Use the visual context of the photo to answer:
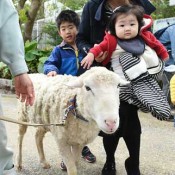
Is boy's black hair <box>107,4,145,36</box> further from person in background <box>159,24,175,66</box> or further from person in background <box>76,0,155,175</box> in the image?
person in background <box>159,24,175,66</box>

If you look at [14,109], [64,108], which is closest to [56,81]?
[64,108]

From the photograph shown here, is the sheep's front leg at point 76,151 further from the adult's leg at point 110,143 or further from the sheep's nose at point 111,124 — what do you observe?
the sheep's nose at point 111,124

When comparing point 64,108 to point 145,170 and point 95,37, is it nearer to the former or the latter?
point 95,37

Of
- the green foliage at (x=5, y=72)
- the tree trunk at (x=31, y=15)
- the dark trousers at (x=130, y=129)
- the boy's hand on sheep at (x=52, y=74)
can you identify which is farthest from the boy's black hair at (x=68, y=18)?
the tree trunk at (x=31, y=15)

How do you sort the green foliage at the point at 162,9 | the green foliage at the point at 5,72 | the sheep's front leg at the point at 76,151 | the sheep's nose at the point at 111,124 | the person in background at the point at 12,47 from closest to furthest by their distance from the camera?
the person in background at the point at 12,47
the sheep's nose at the point at 111,124
the sheep's front leg at the point at 76,151
the green foliage at the point at 5,72
the green foliage at the point at 162,9

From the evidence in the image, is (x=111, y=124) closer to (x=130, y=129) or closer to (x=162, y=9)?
(x=130, y=129)

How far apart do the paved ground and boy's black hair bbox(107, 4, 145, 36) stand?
1.55 meters

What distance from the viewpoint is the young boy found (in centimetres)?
382

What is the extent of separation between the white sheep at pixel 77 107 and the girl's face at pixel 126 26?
45 centimetres

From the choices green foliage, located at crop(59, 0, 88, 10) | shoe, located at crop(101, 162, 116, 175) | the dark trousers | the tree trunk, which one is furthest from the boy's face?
green foliage, located at crop(59, 0, 88, 10)

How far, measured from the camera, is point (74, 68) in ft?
12.6

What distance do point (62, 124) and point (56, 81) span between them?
522 millimetres

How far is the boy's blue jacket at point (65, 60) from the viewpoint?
3.82m

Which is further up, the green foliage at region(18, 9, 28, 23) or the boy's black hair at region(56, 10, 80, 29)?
the boy's black hair at region(56, 10, 80, 29)
